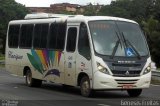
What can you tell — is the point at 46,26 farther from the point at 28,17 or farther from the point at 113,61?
the point at 113,61

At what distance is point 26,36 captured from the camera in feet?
76.6

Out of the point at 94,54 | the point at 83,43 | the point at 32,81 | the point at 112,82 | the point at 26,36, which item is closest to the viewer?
the point at 112,82

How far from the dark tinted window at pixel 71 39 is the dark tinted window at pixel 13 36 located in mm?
5566

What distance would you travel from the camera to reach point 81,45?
1828cm

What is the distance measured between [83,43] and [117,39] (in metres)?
1.11

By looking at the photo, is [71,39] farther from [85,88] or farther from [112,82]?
[112,82]

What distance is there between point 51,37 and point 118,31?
3490 millimetres

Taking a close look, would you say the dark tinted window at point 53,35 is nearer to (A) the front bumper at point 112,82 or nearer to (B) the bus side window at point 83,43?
(B) the bus side window at point 83,43

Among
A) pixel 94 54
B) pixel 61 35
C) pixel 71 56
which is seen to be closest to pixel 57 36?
pixel 61 35

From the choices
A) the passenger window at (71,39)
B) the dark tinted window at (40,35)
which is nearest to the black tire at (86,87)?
the passenger window at (71,39)

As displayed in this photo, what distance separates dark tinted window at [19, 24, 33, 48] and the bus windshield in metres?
5.34

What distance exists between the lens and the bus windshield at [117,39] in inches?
695

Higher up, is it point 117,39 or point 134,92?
point 117,39

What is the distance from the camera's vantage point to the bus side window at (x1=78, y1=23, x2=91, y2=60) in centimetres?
1784
